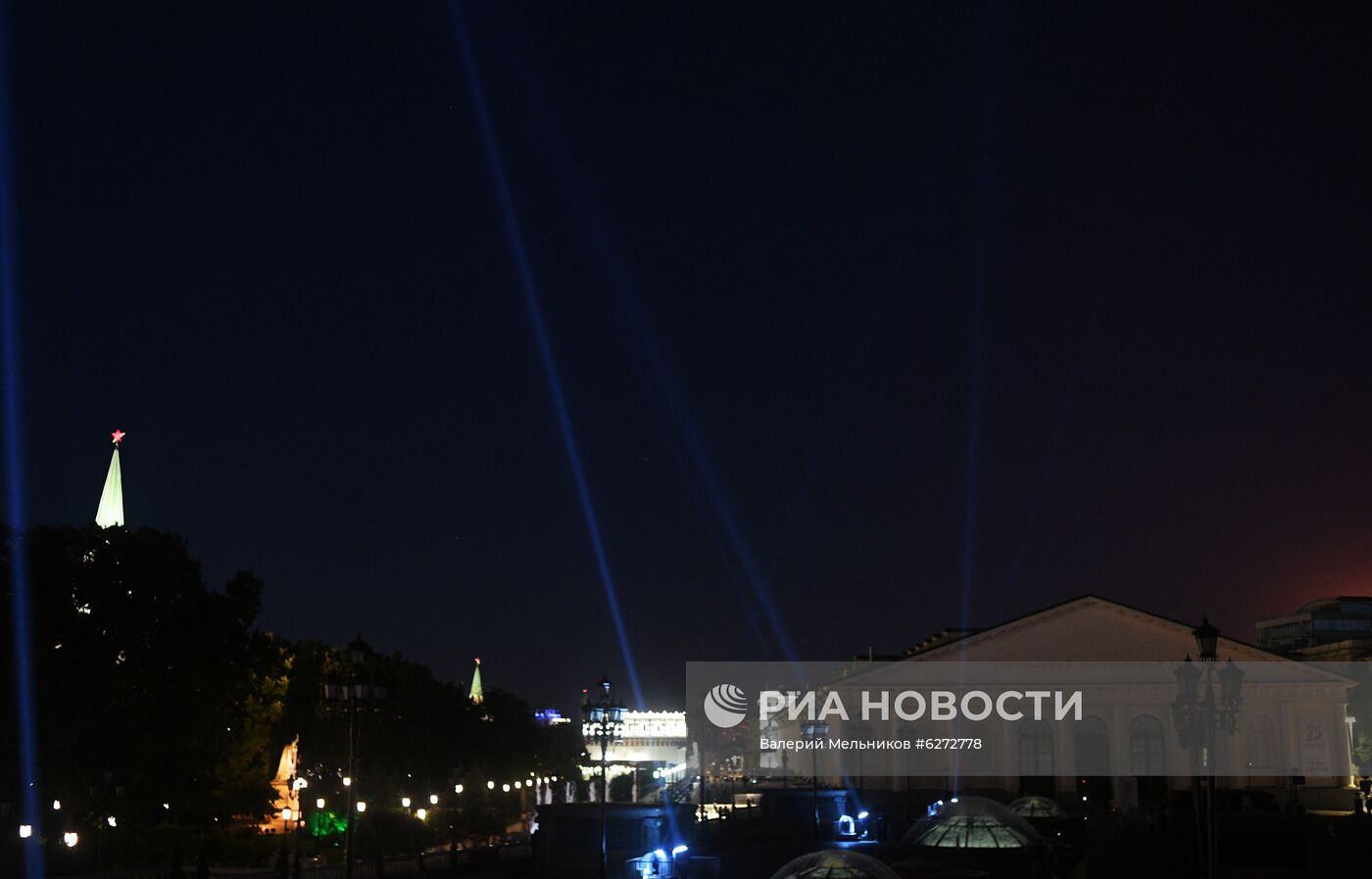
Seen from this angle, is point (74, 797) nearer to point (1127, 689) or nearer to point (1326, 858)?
point (1326, 858)

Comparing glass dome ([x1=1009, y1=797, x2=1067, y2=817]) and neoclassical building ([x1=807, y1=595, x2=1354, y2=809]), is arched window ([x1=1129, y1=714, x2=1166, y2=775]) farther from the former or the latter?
glass dome ([x1=1009, y1=797, x2=1067, y2=817])

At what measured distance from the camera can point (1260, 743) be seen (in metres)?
80.1

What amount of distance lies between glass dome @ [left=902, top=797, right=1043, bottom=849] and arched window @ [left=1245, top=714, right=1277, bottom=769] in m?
Answer: 43.0

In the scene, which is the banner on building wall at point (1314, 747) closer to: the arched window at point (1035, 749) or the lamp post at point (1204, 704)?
the arched window at point (1035, 749)

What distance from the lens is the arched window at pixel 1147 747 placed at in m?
81.1

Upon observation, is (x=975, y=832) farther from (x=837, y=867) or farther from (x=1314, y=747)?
(x=1314, y=747)

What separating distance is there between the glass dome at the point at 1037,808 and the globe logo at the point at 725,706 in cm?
4373

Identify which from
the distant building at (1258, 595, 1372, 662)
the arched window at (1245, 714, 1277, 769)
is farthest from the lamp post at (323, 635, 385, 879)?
the distant building at (1258, 595, 1372, 662)

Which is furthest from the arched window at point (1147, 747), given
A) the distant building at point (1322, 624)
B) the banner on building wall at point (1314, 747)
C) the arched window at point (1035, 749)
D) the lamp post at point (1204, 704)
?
the distant building at point (1322, 624)

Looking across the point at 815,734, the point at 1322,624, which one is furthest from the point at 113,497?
the point at 1322,624

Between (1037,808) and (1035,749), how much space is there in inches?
1066

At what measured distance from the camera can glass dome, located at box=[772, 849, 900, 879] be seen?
24.3m

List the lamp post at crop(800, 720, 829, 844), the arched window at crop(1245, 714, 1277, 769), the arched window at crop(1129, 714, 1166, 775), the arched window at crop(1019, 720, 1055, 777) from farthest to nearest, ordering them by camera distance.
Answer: the arched window at crop(1019, 720, 1055, 777), the arched window at crop(1129, 714, 1166, 775), the arched window at crop(1245, 714, 1277, 769), the lamp post at crop(800, 720, 829, 844)

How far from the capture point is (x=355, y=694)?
1043 inches
